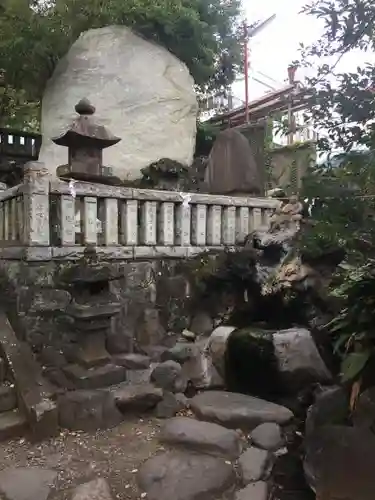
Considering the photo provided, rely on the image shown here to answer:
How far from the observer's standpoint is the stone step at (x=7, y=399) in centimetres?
357

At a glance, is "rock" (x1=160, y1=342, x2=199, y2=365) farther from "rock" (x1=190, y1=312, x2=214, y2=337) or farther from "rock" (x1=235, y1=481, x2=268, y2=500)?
"rock" (x1=235, y1=481, x2=268, y2=500)

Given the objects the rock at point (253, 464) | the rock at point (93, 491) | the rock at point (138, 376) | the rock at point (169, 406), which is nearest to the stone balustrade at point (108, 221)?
the rock at point (138, 376)

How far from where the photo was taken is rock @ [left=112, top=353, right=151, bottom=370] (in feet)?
14.6

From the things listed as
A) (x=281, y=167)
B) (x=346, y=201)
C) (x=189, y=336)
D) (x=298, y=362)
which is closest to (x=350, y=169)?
(x=346, y=201)

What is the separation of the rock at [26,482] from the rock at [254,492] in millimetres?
1191

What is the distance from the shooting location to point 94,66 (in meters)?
9.77

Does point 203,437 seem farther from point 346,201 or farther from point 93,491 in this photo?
point 346,201

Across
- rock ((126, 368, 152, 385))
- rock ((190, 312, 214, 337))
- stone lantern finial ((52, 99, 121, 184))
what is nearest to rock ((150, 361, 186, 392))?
rock ((126, 368, 152, 385))

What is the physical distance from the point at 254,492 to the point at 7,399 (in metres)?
2.18

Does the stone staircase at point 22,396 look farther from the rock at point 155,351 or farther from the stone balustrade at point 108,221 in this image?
the rock at point 155,351

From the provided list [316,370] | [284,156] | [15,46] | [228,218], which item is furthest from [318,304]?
[15,46]

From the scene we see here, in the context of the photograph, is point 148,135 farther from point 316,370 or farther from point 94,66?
point 316,370

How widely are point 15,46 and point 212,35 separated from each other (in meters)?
4.62

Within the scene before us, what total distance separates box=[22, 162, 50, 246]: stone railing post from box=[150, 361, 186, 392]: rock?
1769 millimetres
